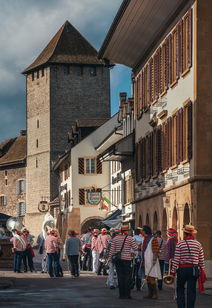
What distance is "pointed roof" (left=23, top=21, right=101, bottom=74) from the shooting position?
128 meters

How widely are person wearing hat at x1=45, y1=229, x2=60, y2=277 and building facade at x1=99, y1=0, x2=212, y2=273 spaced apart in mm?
4549

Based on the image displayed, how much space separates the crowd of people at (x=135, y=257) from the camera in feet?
64.5

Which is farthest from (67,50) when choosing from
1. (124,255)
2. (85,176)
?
(124,255)

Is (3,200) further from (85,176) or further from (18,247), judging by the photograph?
(18,247)

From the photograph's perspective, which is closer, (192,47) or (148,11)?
(192,47)

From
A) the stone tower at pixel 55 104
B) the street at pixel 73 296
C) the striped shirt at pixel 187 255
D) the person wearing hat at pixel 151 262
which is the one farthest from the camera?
the stone tower at pixel 55 104

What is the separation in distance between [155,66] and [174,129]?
6.46m

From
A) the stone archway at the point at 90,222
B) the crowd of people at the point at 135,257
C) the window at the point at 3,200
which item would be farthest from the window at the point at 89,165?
the window at the point at 3,200

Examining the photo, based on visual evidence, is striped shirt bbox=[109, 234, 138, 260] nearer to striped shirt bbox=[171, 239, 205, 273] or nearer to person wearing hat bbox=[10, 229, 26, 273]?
striped shirt bbox=[171, 239, 205, 273]

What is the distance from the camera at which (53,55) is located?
128m

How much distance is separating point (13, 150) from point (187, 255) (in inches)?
5153

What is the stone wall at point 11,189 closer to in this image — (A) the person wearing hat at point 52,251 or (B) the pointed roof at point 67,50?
(B) the pointed roof at point 67,50

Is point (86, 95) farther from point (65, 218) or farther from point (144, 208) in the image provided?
point (144, 208)

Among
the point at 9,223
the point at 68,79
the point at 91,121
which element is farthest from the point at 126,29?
the point at 68,79
